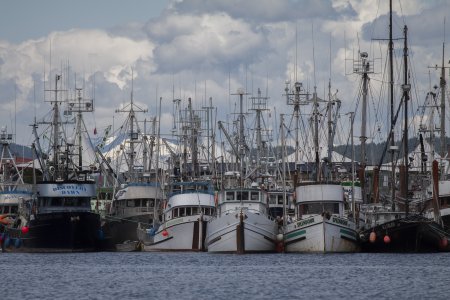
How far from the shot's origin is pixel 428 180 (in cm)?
12306

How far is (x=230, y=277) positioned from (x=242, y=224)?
19452 millimetres

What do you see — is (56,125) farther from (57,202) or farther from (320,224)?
(320,224)

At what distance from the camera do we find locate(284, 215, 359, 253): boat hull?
9981 cm

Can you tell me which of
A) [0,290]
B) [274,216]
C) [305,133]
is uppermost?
[305,133]

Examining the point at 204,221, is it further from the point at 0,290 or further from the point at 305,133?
the point at 0,290

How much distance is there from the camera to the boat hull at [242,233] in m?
101

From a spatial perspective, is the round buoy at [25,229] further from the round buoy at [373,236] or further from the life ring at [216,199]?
the round buoy at [373,236]

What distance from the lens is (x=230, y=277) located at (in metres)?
81.3

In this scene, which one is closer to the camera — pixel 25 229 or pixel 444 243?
pixel 444 243

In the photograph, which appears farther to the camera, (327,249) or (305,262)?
(327,249)

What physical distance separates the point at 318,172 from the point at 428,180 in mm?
16822

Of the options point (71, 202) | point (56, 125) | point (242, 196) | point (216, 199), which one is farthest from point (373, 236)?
point (56, 125)

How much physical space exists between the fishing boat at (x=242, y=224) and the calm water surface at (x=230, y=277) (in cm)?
157

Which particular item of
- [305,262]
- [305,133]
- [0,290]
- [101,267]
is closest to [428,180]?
[305,133]
